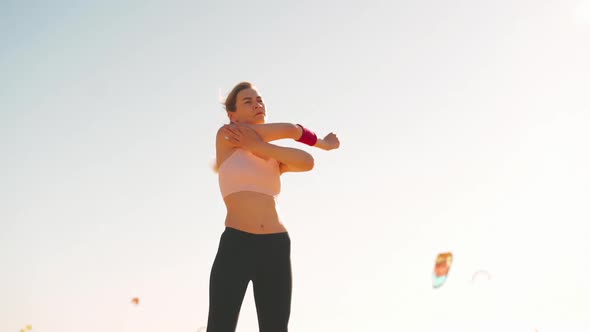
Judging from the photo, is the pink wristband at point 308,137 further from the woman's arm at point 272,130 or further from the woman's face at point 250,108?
the woman's face at point 250,108

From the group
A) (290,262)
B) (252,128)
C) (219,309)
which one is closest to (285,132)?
(252,128)

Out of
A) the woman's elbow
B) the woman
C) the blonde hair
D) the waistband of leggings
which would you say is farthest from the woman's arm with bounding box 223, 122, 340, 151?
the waistband of leggings

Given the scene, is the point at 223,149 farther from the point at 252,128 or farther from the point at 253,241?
the point at 253,241

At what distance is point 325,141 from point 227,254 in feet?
5.06

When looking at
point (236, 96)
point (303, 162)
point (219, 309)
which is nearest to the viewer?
point (219, 309)

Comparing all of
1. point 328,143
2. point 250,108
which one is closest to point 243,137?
point 250,108

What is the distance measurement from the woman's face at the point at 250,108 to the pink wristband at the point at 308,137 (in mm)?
445

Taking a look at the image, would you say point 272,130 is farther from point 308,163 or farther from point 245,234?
point 245,234

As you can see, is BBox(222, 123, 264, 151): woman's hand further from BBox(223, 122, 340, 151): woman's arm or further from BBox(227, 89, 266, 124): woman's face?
BBox(227, 89, 266, 124): woman's face

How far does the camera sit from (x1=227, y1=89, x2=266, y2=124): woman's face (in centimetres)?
645

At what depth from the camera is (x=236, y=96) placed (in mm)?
6539

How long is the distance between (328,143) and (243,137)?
37.3 inches

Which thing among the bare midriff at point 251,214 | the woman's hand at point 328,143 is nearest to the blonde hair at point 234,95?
the woman's hand at point 328,143

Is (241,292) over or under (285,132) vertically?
under
